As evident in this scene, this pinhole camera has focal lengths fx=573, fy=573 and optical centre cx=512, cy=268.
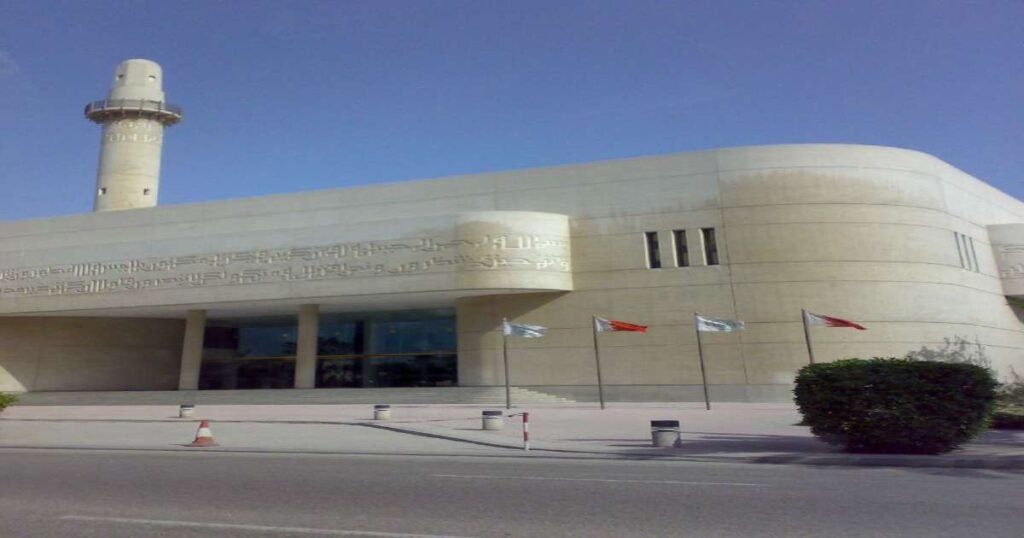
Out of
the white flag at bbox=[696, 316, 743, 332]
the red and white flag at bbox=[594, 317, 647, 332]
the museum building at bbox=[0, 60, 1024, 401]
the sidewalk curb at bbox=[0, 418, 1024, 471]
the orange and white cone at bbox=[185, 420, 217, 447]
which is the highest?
the museum building at bbox=[0, 60, 1024, 401]

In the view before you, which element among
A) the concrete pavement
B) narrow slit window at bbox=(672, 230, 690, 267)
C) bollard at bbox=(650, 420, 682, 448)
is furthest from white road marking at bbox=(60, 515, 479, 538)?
narrow slit window at bbox=(672, 230, 690, 267)

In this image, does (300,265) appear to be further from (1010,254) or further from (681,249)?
(1010,254)

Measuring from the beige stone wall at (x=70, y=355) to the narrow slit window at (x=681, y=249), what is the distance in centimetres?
3964

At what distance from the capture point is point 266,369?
43250 mm

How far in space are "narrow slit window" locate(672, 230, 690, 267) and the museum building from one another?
8 centimetres

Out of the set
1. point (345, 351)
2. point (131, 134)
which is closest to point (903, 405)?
point (345, 351)

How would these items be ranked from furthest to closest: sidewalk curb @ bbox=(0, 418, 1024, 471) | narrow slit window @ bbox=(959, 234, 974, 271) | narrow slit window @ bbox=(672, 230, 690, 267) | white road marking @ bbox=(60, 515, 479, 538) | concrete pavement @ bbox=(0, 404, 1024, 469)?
1. narrow slit window @ bbox=(959, 234, 974, 271)
2. narrow slit window @ bbox=(672, 230, 690, 267)
3. concrete pavement @ bbox=(0, 404, 1024, 469)
4. sidewalk curb @ bbox=(0, 418, 1024, 471)
5. white road marking @ bbox=(60, 515, 479, 538)

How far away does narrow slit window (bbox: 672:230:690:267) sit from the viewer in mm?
31922

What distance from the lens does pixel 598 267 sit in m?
32.9

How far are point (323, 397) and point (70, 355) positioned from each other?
75.3ft

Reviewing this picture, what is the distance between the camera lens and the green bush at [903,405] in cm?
1084

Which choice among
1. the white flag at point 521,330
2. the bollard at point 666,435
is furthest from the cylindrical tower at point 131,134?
the bollard at point 666,435

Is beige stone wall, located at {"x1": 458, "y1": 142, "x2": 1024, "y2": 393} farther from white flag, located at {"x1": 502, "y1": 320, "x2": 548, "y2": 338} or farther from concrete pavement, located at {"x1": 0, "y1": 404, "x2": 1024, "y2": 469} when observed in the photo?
concrete pavement, located at {"x1": 0, "y1": 404, "x2": 1024, "y2": 469}

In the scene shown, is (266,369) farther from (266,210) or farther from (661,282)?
(661,282)
